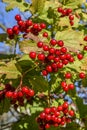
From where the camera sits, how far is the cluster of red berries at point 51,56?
96.8 inches

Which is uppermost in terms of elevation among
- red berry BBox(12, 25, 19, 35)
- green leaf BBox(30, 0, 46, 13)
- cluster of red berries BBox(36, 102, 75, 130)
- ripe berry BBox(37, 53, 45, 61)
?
green leaf BBox(30, 0, 46, 13)

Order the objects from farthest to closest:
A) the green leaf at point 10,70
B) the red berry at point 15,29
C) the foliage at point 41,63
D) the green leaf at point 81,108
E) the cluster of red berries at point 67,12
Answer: the cluster of red berries at point 67,12
the green leaf at point 81,108
the red berry at point 15,29
the foliage at point 41,63
the green leaf at point 10,70


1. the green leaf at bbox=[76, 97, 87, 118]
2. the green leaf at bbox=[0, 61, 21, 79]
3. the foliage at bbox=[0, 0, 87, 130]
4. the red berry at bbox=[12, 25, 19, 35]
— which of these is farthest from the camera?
the green leaf at bbox=[76, 97, 87, 118]

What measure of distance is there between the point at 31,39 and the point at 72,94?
28.3 inches

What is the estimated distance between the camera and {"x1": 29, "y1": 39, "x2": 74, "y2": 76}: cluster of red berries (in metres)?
2.46

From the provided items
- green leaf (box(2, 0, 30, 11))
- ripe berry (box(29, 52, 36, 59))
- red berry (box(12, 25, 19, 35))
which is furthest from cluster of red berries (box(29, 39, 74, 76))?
green leaf (box(2, 0, 30, 11))

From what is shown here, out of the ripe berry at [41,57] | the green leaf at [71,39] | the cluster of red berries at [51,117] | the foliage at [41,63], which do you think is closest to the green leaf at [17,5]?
the foliage at [41,63]

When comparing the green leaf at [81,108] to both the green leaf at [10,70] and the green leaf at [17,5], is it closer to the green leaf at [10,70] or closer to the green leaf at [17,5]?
the green leaf at [10,70]

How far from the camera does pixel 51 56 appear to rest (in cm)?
244

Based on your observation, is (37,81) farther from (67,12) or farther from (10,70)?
(67,12)

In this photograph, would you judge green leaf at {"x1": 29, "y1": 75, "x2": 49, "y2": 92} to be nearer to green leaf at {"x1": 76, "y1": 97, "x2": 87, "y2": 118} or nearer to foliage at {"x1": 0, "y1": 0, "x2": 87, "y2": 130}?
foliage at {"x1": 0, "y1": 0, "x2": 87, "y2": 130}

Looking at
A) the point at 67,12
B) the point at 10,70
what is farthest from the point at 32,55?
the point at 67,12

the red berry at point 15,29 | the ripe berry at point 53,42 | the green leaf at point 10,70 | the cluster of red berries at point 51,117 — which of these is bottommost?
the cluster of red berries at point 51,117

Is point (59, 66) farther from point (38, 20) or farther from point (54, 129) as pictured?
point (38, 20)
